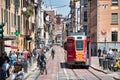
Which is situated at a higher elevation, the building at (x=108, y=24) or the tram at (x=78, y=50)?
the building at (x=108, y=24)

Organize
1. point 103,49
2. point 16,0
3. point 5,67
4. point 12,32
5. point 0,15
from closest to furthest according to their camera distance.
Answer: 1. point 5,67
2. point 0,15
3. point 12,32
4. point 16,0
5. point 103,49

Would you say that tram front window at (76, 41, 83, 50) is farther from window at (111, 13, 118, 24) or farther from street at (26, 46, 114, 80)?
window at (111, 13, 118, 24)

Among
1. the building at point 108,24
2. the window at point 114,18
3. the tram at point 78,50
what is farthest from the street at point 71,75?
the window at point 114,18

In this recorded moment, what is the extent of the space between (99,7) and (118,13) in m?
3.49

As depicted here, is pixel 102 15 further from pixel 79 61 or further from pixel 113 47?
pixel 79 61

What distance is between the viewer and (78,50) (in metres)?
49.5

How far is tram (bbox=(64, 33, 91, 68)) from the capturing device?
49156mm

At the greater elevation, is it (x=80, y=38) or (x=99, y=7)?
(x=99, y=7)

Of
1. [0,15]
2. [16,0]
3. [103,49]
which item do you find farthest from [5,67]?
[103,49]

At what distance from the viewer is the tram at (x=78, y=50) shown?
49.2 m

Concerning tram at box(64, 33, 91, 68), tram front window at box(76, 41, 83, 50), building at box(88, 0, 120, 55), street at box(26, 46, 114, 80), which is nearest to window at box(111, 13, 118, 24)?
building at box(88, 0, 120, 55)

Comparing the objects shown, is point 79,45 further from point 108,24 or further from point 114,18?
point 114,18

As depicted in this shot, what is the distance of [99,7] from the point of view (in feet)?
281

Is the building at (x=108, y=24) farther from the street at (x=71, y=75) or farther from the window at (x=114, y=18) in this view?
the street at (x=71, y=75)
